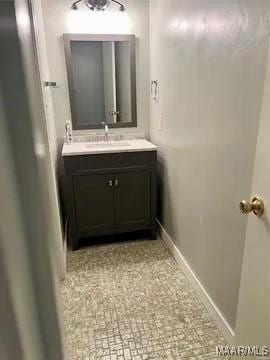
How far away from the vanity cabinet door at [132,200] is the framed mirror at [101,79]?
0.69 metres

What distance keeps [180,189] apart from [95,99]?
1297 mm

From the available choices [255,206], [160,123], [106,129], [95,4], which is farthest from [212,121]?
[95,4]

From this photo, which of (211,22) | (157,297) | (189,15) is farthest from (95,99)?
(157,297)

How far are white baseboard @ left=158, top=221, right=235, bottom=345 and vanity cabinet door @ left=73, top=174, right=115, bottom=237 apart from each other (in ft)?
1.90

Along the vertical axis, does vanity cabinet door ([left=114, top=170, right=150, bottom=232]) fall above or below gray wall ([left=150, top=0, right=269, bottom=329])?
below

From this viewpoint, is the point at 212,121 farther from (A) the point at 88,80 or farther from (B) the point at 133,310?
(A) the point at 88,80

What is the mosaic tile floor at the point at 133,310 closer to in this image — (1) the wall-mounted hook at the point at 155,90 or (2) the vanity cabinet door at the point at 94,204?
(2) the vanity cabinet door at the point at 94,204

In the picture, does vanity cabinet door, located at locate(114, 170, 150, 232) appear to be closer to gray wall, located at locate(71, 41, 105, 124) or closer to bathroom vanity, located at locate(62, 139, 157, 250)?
bathroom vanity, located at locate(62, 139, 157, 250)

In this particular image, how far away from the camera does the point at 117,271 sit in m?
2.19

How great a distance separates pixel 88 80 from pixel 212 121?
1.59 meters

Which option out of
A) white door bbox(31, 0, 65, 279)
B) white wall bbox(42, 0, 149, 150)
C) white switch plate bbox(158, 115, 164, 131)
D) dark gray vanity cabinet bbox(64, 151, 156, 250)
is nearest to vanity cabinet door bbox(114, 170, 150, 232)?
dark gray vanity cabinet bbox(64, 151, 156, 250)

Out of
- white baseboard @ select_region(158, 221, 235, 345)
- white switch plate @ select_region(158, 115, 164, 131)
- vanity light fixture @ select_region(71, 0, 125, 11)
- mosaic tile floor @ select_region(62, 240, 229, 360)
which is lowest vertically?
mosaic tile floor @ select_region(62, 240, 229, 360)

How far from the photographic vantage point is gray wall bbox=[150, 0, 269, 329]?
1.17 meters

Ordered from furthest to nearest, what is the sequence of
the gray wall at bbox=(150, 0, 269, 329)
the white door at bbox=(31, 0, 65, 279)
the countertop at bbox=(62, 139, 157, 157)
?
the countertop at bbox=(62, 139, 157, 157), the white door at bbox=(31, 0, 65, 279), the gray wall at bbox=(150, 0, 269, 329)
